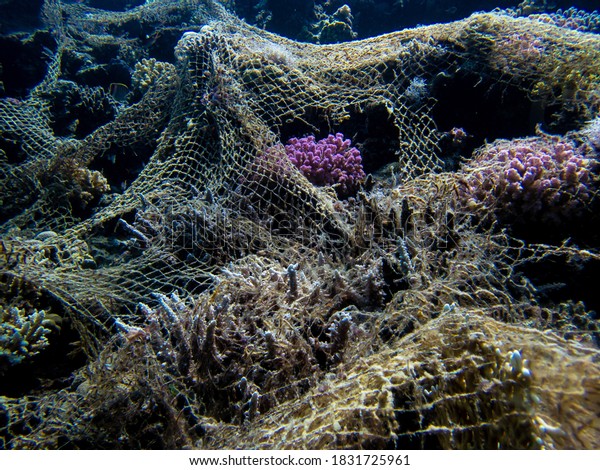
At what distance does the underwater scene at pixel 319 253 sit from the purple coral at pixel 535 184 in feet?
0.06

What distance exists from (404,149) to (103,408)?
13.0 ft

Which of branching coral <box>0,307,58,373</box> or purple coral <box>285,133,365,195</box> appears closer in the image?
branching coral <box>0,307,58,373</box>

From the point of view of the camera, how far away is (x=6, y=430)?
2.24m

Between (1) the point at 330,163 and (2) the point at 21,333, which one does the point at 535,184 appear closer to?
(1) the point at 330,163

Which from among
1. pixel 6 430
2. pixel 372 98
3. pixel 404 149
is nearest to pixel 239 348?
pixel 6 430

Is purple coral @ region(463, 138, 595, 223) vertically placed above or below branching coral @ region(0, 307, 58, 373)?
above

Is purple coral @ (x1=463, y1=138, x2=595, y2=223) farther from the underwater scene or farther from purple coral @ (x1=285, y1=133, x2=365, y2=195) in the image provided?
purple coral @ (x1=285, y1=133, x2=365, y2=195)

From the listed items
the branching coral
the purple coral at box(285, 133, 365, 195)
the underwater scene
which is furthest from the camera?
the purple coral at box(285, 133, 365, 195)

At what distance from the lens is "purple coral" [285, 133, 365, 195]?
4.13m

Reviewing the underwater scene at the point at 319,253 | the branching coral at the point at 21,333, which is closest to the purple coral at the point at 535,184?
the underwater scene at the point at 319,253

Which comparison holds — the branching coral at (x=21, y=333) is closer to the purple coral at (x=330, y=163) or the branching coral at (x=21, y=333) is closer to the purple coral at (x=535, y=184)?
the purple coral at (x=330, y=163)

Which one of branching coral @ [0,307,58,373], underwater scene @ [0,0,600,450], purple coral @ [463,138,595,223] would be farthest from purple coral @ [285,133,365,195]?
branching coral @ [0,307,58,373]

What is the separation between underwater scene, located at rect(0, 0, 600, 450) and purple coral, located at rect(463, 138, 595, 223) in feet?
0.06
